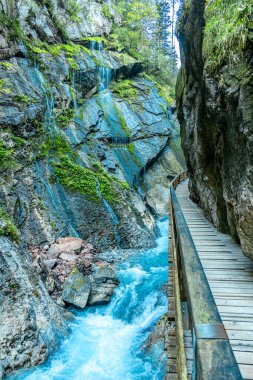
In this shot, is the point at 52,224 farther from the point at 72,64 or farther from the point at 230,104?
the point at 72,64

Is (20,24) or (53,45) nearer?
(20,24)

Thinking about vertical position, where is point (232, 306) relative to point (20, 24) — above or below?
below

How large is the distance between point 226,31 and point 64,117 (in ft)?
49.7

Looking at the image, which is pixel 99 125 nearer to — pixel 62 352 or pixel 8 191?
pixel 8 191

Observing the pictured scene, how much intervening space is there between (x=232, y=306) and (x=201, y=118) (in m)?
6.62

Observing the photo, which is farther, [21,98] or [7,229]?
[21,98]

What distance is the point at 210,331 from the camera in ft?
4.23

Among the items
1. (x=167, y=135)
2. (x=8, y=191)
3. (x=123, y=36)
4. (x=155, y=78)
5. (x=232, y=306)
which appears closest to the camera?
(x=232, y=306)

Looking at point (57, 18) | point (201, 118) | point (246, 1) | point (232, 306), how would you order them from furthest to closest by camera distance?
point (57, 18) → point (201, 118) → point (246, 1) → point (232, 306)

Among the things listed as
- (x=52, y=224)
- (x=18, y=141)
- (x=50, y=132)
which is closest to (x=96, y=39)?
(x=50, y=132)

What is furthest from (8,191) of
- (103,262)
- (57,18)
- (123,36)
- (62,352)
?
(123,36)

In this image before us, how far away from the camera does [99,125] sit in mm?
21844

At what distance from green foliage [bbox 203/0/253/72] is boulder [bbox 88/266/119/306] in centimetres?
837

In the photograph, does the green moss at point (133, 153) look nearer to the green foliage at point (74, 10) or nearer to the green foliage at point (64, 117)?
the green foliage at point (64, 117)
